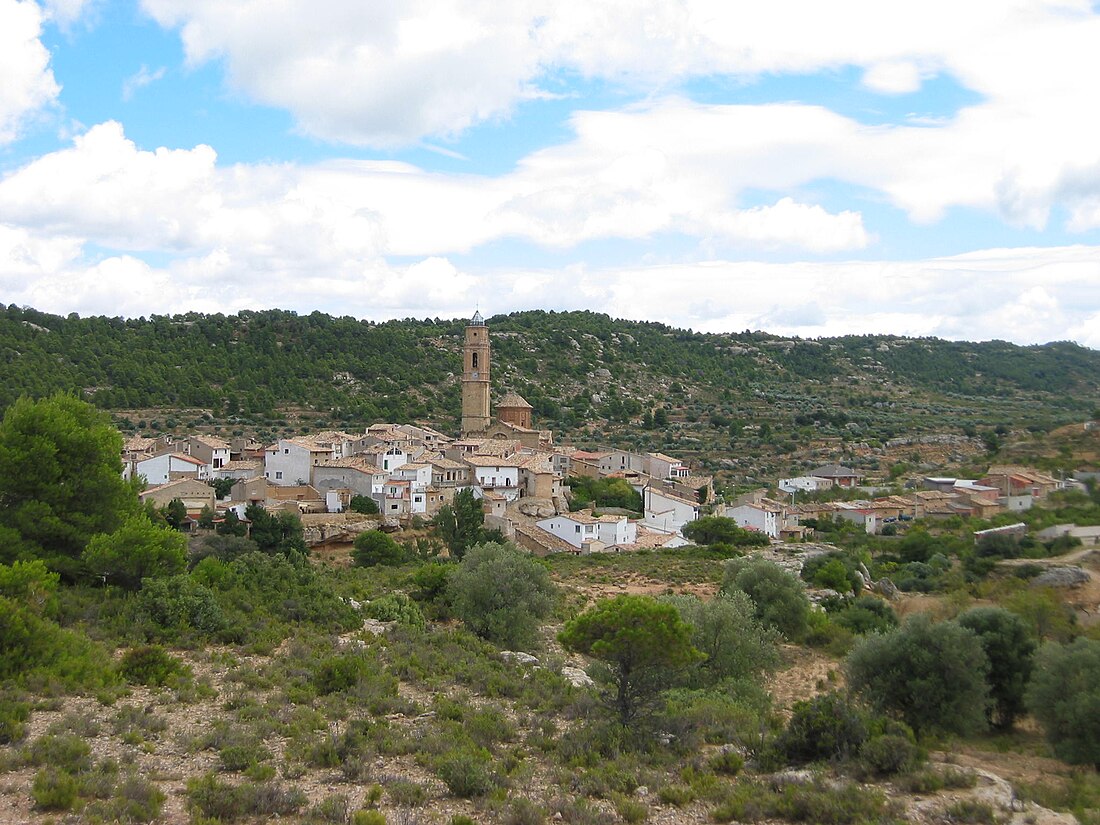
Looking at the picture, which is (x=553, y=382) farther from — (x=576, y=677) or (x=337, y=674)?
(x=337, y=674)

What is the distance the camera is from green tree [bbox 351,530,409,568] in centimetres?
3019

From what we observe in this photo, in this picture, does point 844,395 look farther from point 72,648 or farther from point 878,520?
point 72,648

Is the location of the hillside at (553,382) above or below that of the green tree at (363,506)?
above

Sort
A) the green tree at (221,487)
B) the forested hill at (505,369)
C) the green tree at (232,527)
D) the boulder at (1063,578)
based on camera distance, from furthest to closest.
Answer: the forested hill at (505,369)
the green tree at (221,487)
the green tree at (232,527)
the boulder at (1063,578)

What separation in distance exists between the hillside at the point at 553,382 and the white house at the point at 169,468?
671 inches

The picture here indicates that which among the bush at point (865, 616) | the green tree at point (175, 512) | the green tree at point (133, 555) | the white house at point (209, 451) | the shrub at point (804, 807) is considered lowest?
the bush at point (865, 616)

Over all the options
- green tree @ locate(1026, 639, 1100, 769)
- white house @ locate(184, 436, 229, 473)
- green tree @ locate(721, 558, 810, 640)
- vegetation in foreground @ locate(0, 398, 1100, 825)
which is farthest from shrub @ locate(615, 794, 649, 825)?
white house @ locate(184, 436, 229, 473)

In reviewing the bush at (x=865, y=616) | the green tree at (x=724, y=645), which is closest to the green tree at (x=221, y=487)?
the bush at (x=865, y=616)

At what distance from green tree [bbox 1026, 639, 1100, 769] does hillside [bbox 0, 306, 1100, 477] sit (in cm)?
4777

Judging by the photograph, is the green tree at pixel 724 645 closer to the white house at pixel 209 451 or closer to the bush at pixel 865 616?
the bush at pixel 865 616

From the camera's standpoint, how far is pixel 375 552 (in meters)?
30.4

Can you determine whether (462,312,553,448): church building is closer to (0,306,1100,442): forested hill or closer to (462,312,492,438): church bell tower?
(462,312,492,438): church bell tower

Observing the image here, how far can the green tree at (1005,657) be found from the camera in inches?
599

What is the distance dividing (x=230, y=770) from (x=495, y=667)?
635 cm
